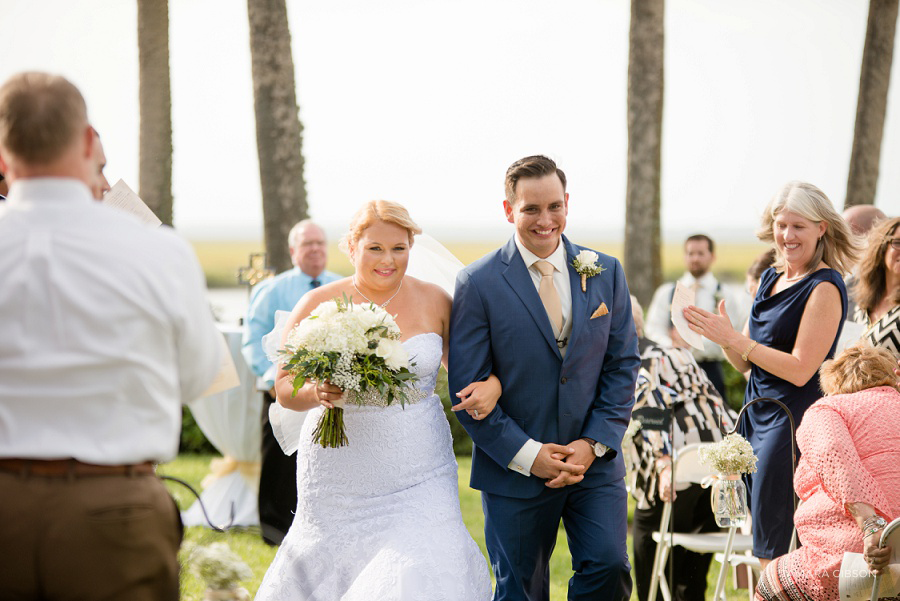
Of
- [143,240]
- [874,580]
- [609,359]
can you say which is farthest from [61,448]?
[874,580]

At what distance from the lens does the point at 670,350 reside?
19.8 feet

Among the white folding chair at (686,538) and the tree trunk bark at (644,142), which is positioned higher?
the tree trunk bark at (644,142)

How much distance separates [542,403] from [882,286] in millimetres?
2503

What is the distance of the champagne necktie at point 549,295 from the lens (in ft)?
15.1

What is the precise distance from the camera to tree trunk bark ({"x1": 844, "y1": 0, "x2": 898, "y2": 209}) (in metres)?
13.3

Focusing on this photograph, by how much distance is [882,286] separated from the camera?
18.8ft

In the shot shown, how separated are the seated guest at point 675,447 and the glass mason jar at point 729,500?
939 millimetres

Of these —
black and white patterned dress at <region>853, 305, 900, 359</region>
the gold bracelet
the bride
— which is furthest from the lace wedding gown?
black and white patterned dress at <region>853, 305, 900, 359</region>

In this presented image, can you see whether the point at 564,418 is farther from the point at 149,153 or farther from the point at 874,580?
the point at 149,153

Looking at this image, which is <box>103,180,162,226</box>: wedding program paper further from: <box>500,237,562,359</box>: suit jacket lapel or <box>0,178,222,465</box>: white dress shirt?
<box>500,237,562,359</box>: suit jacket lapel

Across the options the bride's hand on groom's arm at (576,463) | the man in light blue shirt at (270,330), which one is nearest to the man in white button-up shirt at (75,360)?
the bride's hand on groom's arm at (576,463)

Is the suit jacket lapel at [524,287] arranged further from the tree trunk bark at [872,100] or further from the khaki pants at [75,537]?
the tree trunk bark at [872,100]

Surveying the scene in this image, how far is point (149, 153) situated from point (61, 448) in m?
11.2

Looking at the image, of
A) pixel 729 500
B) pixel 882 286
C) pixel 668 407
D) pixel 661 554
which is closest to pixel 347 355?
pixel 729 500
